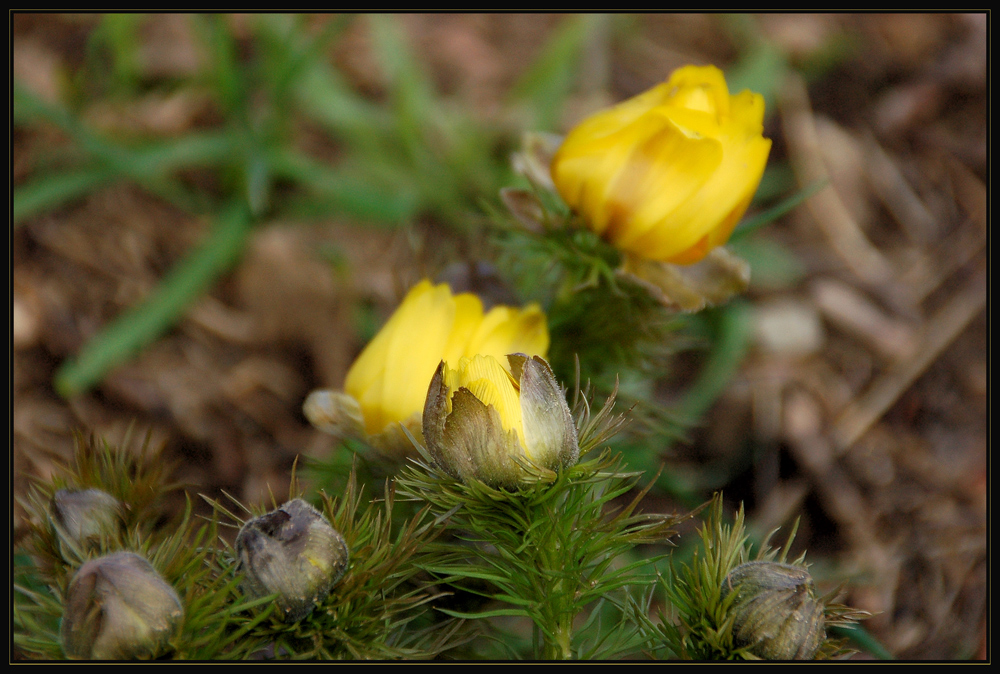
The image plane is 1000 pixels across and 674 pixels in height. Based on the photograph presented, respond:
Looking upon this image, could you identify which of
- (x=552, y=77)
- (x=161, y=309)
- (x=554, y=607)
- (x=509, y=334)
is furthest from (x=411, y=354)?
(x=552, y=77)

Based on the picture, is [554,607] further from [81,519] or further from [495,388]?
[81,519]

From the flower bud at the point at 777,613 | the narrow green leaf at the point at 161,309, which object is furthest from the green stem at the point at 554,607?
the narrow green leaf at the point at 161,309

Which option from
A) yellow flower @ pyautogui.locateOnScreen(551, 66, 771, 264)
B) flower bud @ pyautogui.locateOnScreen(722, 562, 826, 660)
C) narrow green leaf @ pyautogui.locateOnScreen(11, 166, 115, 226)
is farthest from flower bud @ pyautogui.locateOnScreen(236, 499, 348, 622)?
narrow green leaf @ pyautogui.locateOnScreen(11, 166, 115, 226)

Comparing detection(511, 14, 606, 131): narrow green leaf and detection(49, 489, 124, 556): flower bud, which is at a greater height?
detection(511, 14, 606, 131): narrow green leaf

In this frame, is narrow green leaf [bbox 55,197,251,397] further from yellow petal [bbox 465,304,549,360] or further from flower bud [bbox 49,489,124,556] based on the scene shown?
yellow petal [bbox 465,304,549,360]

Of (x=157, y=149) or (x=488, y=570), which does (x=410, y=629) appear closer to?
(x=488, y=570)
